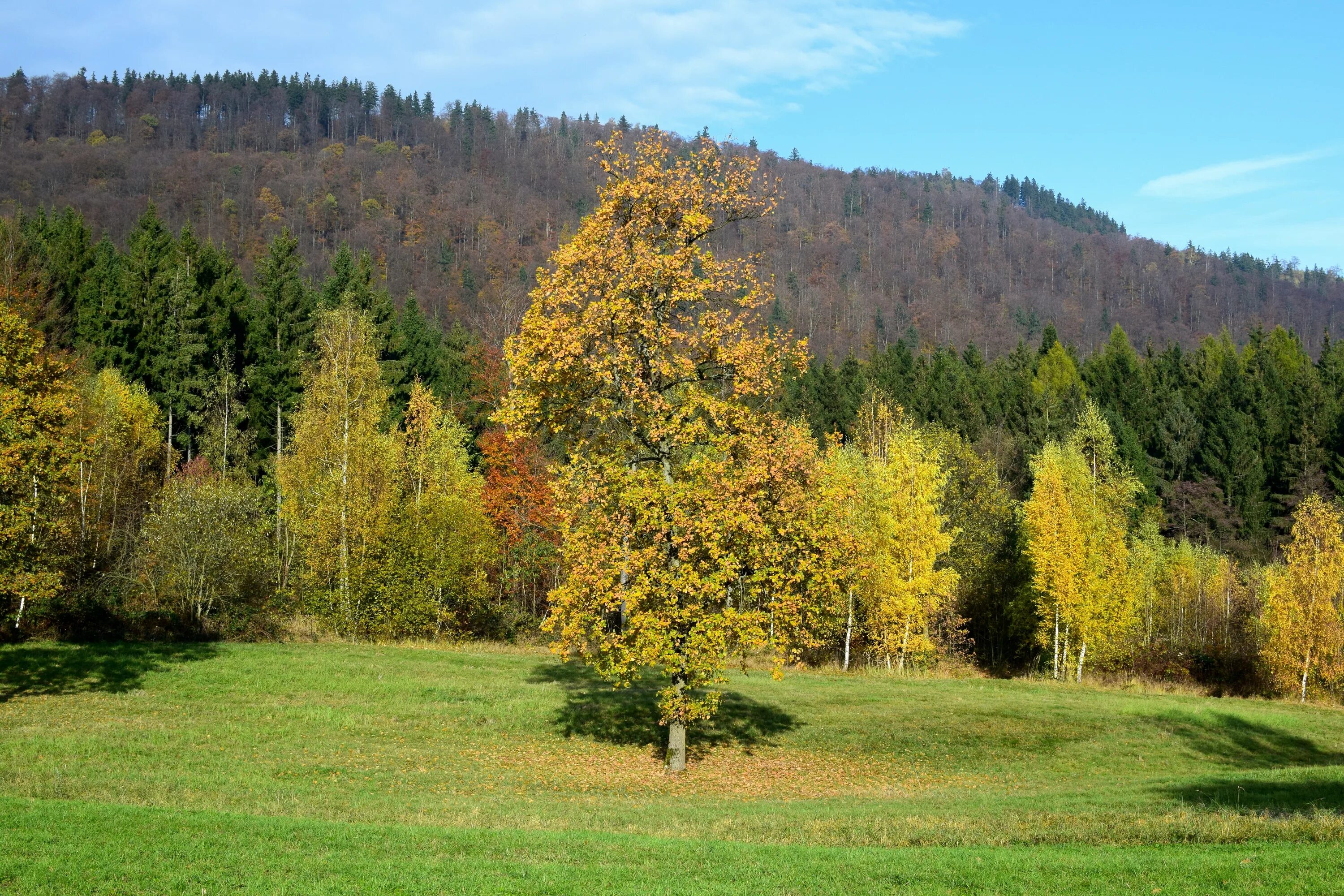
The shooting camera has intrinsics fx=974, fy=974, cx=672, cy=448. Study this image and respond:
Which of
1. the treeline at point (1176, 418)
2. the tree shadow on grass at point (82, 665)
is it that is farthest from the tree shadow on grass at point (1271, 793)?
the treeline at point (1176, 418)

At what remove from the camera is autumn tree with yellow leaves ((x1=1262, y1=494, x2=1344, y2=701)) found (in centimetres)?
4506

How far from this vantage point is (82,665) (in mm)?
30031

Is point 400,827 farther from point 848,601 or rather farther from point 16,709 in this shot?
point 848,601

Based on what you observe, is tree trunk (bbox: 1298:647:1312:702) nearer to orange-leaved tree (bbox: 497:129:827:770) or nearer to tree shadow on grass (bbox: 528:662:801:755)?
tree shadow on grass (bbox: 528:662:801:755)

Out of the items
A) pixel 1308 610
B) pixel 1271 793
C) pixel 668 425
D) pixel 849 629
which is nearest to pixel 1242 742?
pixel 1271 793

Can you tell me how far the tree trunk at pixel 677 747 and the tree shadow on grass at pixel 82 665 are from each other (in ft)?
52.1

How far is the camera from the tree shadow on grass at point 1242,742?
30.2 m

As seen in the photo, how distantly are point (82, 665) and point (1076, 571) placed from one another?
43.4m

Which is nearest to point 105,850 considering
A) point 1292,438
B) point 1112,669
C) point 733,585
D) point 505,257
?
point 733,585

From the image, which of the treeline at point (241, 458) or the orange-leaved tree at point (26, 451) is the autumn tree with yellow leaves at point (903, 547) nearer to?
the treeline at point (241, 458)

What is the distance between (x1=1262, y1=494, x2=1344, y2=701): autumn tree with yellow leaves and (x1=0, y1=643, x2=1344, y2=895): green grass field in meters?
6.69

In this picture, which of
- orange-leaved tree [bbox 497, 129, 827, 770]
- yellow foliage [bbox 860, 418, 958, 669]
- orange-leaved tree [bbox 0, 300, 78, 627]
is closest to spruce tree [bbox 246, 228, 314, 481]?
orange-leaved tree [bbox 0, 300, 78, 627]

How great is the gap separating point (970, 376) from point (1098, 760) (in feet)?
247

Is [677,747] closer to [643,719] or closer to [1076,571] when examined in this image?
[643,719]
